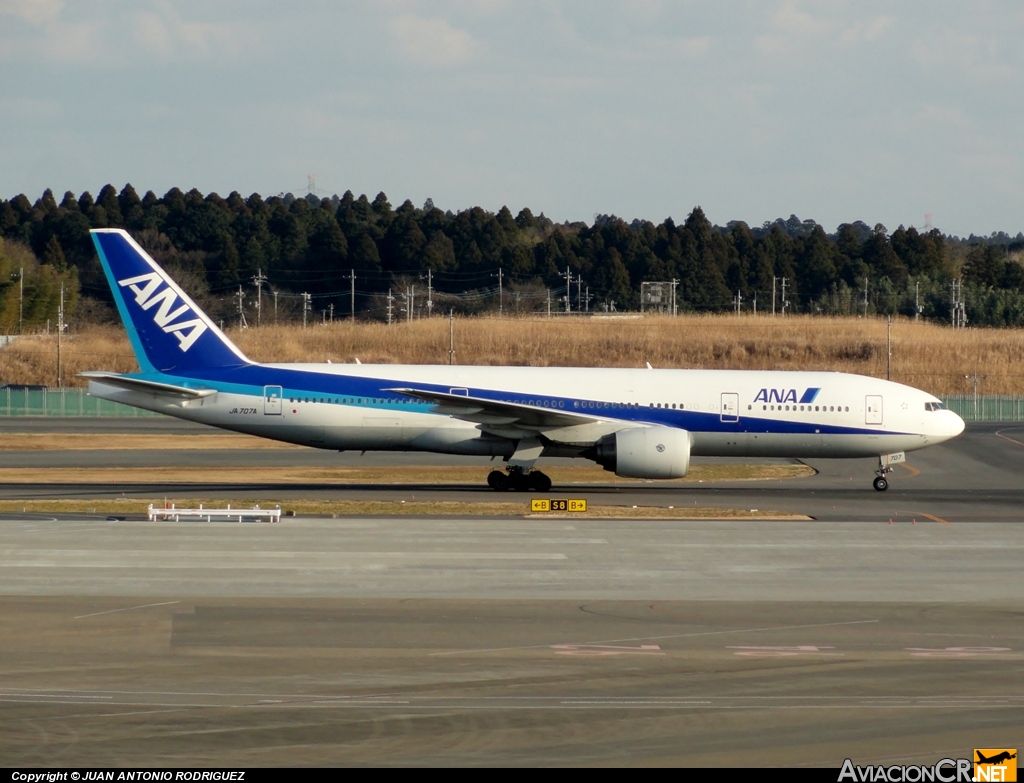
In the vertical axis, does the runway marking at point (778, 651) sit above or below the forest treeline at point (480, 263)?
below

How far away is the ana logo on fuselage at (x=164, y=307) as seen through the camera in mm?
35938

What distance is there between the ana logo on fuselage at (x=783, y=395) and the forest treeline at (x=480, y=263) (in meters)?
89.4

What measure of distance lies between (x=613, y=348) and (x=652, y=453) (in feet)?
188

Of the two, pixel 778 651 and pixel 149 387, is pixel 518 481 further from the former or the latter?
pixel 778 651

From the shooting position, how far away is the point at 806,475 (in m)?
42.6

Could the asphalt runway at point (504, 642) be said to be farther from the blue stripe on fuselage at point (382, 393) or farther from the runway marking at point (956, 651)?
the blue stripe on fuselage at point (382, 393)

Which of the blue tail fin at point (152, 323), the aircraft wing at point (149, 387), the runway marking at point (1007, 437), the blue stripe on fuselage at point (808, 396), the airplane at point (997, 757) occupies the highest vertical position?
the blue tail fin at point (152, 323)

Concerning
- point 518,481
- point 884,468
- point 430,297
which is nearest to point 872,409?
point 884,468

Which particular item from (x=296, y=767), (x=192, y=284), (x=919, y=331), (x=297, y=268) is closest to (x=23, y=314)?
(x=192, y=284)

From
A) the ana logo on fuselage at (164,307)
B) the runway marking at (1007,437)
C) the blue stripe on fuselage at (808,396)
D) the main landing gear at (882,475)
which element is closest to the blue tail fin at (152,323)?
the ana logo on fuselage at (164,307)

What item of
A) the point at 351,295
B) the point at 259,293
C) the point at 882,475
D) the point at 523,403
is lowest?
the point at 882,475

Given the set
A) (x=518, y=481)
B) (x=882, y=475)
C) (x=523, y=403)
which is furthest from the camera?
(x=882, y=475)

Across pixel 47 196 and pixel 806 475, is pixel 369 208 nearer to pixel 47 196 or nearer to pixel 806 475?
pixel 47 196

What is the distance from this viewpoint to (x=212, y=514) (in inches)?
1118
